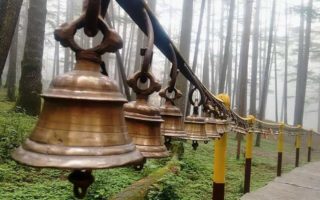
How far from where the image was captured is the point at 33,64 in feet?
37.7

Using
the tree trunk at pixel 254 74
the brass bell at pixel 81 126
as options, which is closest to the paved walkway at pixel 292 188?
the brass bell at pixel 81 126

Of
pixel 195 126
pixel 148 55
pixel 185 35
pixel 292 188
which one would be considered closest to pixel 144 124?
pixel 148 55

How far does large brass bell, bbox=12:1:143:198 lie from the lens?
1068mm

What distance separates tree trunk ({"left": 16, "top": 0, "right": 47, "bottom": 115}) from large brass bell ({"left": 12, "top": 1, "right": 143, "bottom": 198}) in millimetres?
10595

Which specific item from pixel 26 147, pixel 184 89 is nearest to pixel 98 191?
pixel 26 147

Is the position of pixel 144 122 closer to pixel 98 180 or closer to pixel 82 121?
pixel 82 121

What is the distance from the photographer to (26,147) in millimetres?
1120

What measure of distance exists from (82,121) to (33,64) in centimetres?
1107

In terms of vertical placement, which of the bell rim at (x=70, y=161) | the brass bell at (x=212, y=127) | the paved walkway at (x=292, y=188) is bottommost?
the paved walkway at (x=292, y=188)

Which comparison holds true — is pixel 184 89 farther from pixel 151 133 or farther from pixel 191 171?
pixel 151 133

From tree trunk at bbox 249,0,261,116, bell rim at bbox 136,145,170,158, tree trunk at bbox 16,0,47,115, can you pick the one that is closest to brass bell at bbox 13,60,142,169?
bell rim at bbox 136,145,170,158

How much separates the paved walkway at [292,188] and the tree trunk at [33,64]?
7.18m

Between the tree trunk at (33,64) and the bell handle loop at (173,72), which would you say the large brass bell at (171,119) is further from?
the tree trunk at (33,64)

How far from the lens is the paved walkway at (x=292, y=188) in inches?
Answer: 286
